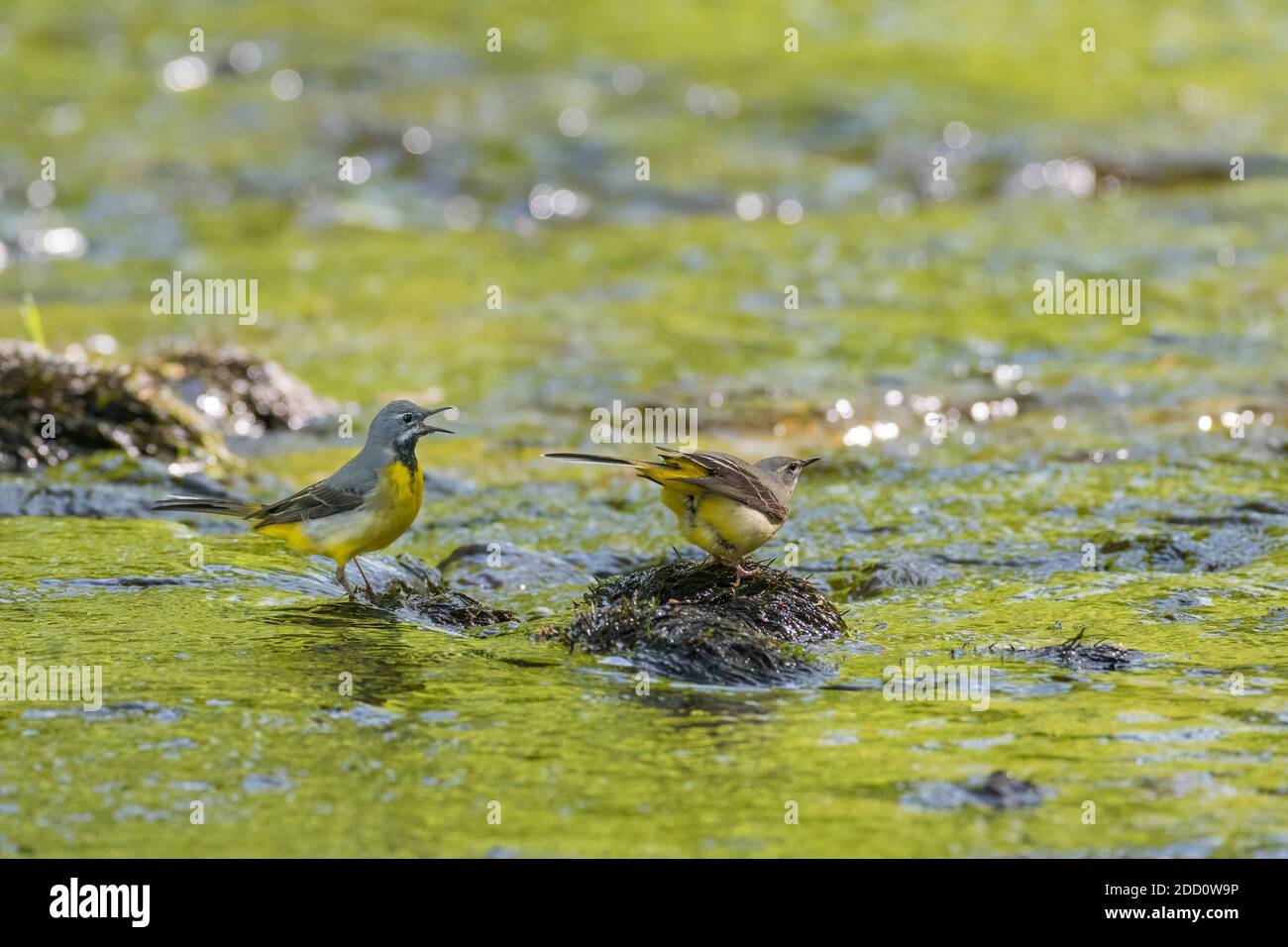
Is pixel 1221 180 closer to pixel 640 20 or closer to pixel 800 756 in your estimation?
pixel 640 20

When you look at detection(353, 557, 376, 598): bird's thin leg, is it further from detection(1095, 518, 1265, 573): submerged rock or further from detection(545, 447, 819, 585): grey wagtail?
detection(1095, 518, 1265, 573): submerged rock

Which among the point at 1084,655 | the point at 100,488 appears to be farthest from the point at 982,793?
the point at 100,488

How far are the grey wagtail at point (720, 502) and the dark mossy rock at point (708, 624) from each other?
176mm

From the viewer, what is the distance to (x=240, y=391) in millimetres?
14195

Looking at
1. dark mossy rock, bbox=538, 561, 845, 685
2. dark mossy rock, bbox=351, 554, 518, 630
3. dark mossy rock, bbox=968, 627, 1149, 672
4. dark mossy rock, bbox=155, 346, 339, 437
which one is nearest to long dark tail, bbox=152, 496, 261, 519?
dark mossy rock, bbox=351, 554, 518, 630

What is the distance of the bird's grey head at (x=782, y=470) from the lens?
351 inches

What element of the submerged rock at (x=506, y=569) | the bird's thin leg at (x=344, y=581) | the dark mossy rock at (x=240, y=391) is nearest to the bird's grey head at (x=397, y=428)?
the bird's thin leg at (x=344, y=581)

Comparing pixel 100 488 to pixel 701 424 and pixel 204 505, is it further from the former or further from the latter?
pixel 701 424

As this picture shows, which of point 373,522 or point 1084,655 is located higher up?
point 373,522

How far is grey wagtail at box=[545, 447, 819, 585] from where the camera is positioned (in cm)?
833

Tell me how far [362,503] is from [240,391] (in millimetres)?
5441

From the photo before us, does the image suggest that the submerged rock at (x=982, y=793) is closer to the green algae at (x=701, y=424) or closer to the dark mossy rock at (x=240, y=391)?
the green algae at (x=701, y=424)

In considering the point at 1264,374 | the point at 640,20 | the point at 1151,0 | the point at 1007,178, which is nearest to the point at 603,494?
the point at 1264,374

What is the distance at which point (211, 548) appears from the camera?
33.2ft
